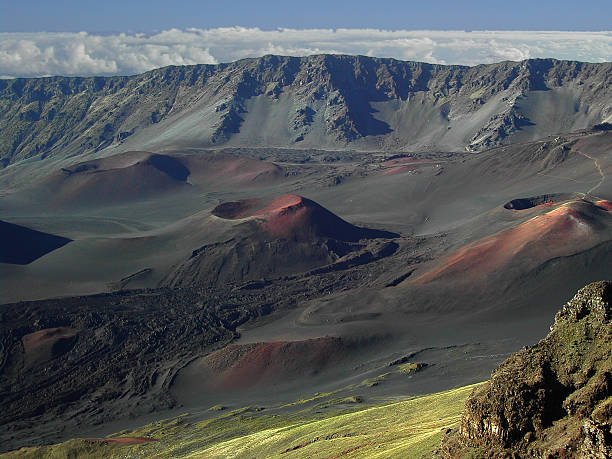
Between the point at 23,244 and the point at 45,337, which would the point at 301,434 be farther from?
the point at 23,244

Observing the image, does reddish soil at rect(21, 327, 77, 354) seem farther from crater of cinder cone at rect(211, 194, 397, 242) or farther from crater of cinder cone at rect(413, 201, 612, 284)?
crater of cinder cone at rect(413, 201, 612, 284)

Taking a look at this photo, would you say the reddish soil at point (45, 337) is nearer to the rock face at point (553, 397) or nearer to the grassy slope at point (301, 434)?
the grassy slope at point (301, 434)

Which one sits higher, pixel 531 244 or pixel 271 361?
pixel 531 244

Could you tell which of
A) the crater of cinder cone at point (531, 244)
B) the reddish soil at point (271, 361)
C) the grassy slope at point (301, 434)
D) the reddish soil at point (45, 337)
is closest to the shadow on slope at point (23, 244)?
the reddish soil at point (45, 337)

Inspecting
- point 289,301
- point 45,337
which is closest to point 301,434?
point 45,337

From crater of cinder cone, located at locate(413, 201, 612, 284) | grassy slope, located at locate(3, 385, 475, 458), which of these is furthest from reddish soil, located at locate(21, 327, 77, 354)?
crater of cinder cone, located at locate(413, 201, 612, 284)

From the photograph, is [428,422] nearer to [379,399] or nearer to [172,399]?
[379,399]
